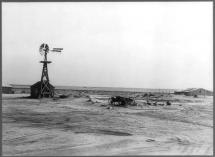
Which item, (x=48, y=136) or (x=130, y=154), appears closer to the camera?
(x=130, y=154)

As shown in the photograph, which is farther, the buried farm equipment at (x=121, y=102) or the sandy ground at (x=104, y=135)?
the buried farm equipment at (x=121, y=102)

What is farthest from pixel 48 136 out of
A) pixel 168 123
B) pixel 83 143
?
pixel 168 123

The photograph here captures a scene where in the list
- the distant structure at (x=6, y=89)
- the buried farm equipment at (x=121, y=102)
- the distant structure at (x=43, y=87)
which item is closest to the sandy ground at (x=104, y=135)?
the buried farm equipment at (x=121, y=102)

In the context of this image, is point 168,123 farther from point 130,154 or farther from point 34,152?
point 34,152

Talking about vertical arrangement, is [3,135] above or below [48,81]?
below

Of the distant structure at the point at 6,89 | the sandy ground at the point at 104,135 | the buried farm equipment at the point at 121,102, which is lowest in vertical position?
the sandy ground at the point at 104,135

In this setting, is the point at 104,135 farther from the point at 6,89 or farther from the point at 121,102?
the point at 6,89

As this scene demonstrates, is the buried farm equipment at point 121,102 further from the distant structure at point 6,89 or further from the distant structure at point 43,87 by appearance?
the distant structure at point 6,89

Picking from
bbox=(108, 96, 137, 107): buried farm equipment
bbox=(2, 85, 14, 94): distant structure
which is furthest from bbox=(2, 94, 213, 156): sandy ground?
bbox=(2, 85, 14, 94): distant structure

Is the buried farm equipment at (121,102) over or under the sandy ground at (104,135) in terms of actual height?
over

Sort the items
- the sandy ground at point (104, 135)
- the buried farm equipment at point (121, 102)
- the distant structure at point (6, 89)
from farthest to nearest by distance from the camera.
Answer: the distant structure at point (6, 89) → the buried farm equipment at point (121, 102) → the sandy ground at point (104, 135)

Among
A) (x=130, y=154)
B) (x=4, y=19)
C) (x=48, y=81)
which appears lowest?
(x=130, y=154)

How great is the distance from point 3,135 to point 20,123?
283 centimetres

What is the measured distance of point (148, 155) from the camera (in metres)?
11.9
